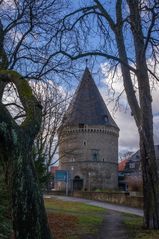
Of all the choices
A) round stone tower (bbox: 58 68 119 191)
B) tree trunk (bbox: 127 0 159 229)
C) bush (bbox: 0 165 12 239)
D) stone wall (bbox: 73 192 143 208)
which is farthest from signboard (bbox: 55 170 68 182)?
bush (bbox: 0 165 12 239)

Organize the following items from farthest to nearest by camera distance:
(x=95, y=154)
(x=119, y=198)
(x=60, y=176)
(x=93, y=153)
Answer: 1. (x=95, y=154)
2. (x=93, y=153)
3. (x=60, y=176)
4. (x=119, y=198)

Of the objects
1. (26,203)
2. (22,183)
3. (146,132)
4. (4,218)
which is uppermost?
(146,132)

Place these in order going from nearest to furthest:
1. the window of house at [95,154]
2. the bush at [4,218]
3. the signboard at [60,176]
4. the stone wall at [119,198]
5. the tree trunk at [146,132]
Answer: the bush at [4,218], the tree trunk at [146,132], the stone wall at [119,198], the signboard at [60,176], the window of house at [95,154]

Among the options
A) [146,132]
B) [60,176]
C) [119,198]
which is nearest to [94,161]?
[60,176]

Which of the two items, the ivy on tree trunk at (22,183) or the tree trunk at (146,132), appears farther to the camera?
the tree trunk at (146,132)

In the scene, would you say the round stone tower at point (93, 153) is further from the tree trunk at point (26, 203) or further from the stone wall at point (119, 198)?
the tree trunk at point (26, 203)

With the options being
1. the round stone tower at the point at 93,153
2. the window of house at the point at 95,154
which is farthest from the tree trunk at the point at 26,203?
the window of house at the point at 95,154

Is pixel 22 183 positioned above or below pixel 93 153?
below

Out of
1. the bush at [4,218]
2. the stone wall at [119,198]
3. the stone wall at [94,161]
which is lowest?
the bush at [4,218]

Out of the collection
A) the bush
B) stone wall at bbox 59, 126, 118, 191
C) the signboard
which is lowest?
the bush

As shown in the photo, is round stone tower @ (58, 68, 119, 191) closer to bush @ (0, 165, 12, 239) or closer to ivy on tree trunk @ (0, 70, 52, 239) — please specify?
bush @ (0, 165, 12, 239)

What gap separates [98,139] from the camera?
75500 millimetres

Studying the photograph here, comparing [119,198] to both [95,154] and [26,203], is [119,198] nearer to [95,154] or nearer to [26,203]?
[26,203]

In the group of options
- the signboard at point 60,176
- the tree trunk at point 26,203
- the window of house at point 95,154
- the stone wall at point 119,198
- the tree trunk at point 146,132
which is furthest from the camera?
the window of house at point 95,154
